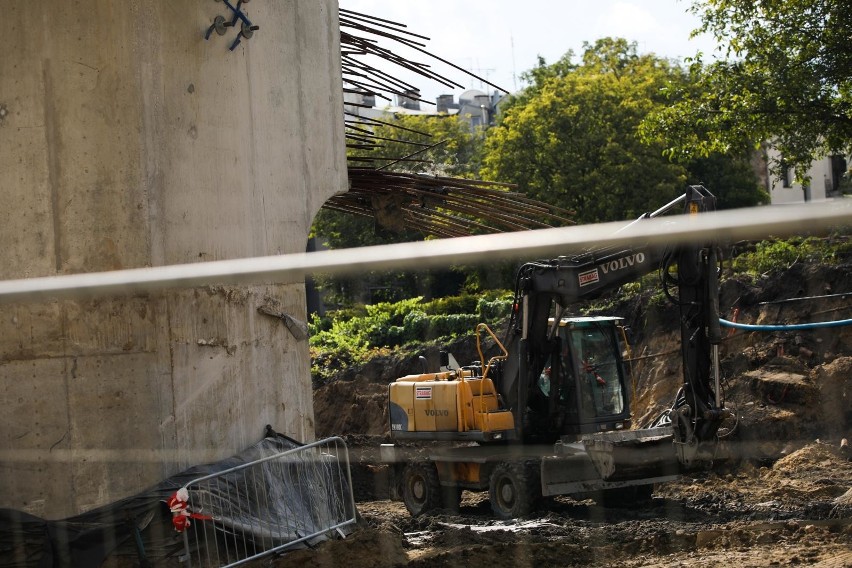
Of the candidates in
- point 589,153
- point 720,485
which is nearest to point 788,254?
point 720,485

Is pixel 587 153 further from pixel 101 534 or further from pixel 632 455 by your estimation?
pixel 101 534

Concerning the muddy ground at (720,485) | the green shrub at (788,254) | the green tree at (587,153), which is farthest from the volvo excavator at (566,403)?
the green tree at (587,153)

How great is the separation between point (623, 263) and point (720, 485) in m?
3.79

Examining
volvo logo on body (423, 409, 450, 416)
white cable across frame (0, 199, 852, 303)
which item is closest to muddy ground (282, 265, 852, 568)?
volvo logo on body (423, 409, 450, 416)

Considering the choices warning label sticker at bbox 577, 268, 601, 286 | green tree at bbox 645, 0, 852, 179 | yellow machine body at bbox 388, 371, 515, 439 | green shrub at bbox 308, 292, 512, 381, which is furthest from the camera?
green shrub at bbox 308, 292, 512, 381

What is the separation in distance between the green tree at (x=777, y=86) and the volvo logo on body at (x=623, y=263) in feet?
17.4

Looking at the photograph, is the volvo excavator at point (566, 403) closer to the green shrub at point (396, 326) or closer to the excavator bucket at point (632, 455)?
the excavator bucket at point (632, 455)

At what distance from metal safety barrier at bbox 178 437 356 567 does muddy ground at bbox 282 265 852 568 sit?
0.24m

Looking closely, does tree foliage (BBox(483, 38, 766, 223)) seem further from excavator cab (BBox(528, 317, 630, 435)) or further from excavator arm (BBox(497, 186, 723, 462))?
excavator arm (BBox(497, 186, 723, 462))

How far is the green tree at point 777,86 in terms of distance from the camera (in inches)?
636

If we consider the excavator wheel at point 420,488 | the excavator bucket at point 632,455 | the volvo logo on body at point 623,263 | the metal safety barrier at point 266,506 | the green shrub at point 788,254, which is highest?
the green shrub at point 788,254

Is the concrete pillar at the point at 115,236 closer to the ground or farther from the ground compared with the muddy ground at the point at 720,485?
farther from the ground

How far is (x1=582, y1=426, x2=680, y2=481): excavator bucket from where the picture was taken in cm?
1218

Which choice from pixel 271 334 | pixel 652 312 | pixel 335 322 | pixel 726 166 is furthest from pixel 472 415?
pixel 726 166
